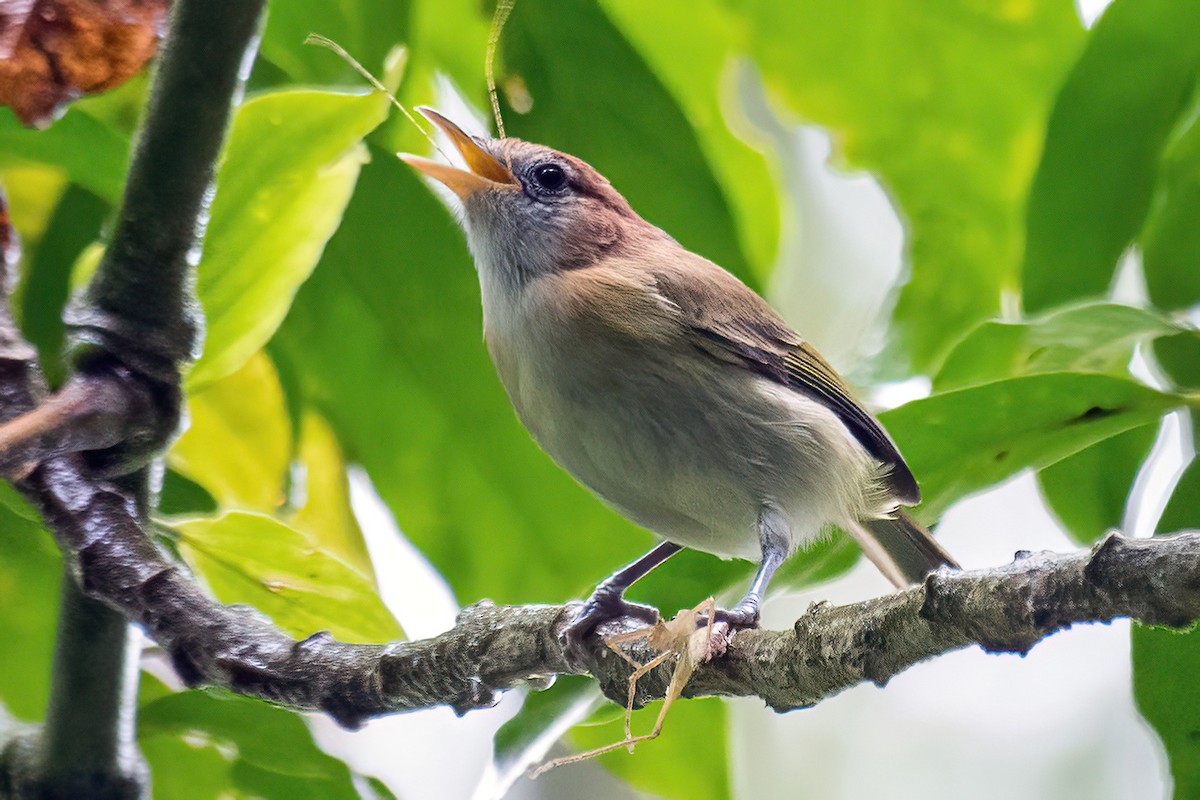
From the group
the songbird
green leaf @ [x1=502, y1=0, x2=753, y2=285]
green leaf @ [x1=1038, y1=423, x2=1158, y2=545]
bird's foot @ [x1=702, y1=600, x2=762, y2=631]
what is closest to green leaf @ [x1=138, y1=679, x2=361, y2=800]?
Result: the songbird

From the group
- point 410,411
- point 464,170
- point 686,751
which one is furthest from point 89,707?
point 464,170

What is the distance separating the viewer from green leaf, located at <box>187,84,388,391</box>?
1.17m

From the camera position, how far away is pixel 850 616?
0.77m

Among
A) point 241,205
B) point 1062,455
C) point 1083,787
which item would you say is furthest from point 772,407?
point 1083,787

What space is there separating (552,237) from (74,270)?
0.70m

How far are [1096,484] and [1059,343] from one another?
21 cm

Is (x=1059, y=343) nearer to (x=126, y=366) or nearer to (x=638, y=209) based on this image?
(x=638, y=209)

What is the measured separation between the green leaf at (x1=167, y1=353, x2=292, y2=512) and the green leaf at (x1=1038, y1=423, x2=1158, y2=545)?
908 millimetres

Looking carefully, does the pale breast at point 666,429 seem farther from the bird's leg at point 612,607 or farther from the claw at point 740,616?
the claw at point 740,616

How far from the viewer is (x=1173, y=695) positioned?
44.8 inches

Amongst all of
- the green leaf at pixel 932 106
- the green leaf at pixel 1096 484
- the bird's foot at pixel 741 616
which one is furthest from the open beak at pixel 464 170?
the green leaf at pixel 1096 484

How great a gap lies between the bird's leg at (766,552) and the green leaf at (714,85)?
311 millimetres

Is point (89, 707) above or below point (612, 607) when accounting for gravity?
below

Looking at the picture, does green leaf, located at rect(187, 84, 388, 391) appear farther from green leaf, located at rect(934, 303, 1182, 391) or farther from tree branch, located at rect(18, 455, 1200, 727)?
green leaf, located at rect(934, 303, 1182, 391)
